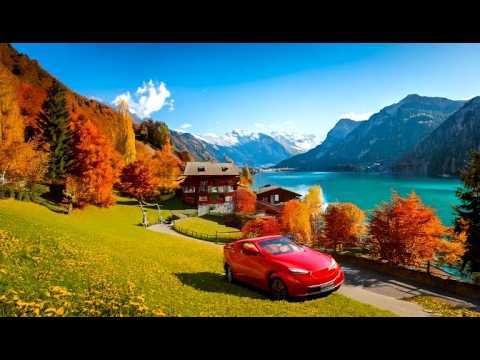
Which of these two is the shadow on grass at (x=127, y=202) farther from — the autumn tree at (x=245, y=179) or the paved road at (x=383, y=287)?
the autumn tree at (x=245, y=179)

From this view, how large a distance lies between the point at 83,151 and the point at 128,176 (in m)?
8.49

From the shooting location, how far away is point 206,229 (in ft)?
110

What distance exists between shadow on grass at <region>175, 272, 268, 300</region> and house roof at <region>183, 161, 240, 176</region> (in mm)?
35126

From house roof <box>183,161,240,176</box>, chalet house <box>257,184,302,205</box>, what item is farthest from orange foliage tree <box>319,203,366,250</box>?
chalet house <box>257,184,302,205</box>

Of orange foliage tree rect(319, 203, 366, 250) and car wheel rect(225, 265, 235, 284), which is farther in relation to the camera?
orange foliage tree rect(319, 203, 366, 250)

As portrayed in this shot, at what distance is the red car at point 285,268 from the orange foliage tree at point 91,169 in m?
24.1

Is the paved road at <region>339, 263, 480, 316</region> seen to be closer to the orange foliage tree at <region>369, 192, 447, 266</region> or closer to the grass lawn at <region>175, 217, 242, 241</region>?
the orange foliage tree at <region>369, 192, 447, 266</region>

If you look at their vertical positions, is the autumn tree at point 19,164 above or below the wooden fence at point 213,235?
above

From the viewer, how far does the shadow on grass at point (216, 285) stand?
6.55m

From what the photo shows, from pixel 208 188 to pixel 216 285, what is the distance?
37.4 metres

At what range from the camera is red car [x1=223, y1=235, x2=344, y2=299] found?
5.80m

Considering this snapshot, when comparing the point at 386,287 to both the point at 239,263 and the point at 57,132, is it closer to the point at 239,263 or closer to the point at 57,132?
the point at 239,263

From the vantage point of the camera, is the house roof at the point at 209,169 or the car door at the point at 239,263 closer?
the car door at the point at 239,263

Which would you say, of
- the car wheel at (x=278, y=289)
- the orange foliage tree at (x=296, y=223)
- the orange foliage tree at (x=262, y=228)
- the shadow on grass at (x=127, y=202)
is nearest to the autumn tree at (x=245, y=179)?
the shadow on grass at (x=127, y=202)
